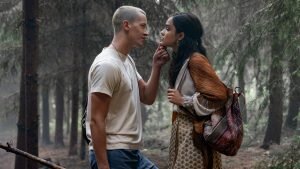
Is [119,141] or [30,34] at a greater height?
[30,34]

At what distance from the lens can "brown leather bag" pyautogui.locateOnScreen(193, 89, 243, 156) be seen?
345cm

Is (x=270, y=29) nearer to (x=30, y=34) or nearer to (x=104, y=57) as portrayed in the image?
(x=30, y=34)

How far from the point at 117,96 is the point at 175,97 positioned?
511 millimetres

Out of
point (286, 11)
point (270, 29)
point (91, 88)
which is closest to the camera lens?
point (91, 88)

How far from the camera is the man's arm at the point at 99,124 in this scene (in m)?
3.25

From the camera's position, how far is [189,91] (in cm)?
366

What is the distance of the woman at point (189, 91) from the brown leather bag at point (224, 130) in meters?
0.05

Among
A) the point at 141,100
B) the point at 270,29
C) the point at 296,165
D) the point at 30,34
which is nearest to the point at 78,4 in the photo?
the point at 30,34

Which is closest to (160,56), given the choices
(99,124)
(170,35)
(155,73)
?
(155,73)

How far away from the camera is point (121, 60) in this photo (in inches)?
138

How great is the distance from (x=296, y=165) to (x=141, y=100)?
134 inches

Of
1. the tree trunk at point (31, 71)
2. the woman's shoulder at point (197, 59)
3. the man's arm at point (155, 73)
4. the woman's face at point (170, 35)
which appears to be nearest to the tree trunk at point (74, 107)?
the tree trunk at point (31, 71)

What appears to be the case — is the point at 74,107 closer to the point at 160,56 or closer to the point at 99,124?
the point at 160,56

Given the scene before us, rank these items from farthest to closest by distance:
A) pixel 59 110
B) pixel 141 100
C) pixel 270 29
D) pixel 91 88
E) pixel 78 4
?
1. pixel 59 110
2. pixel 78 4
3. pixel 270 29
4. pixel 141 100
5. pixel 91 88
